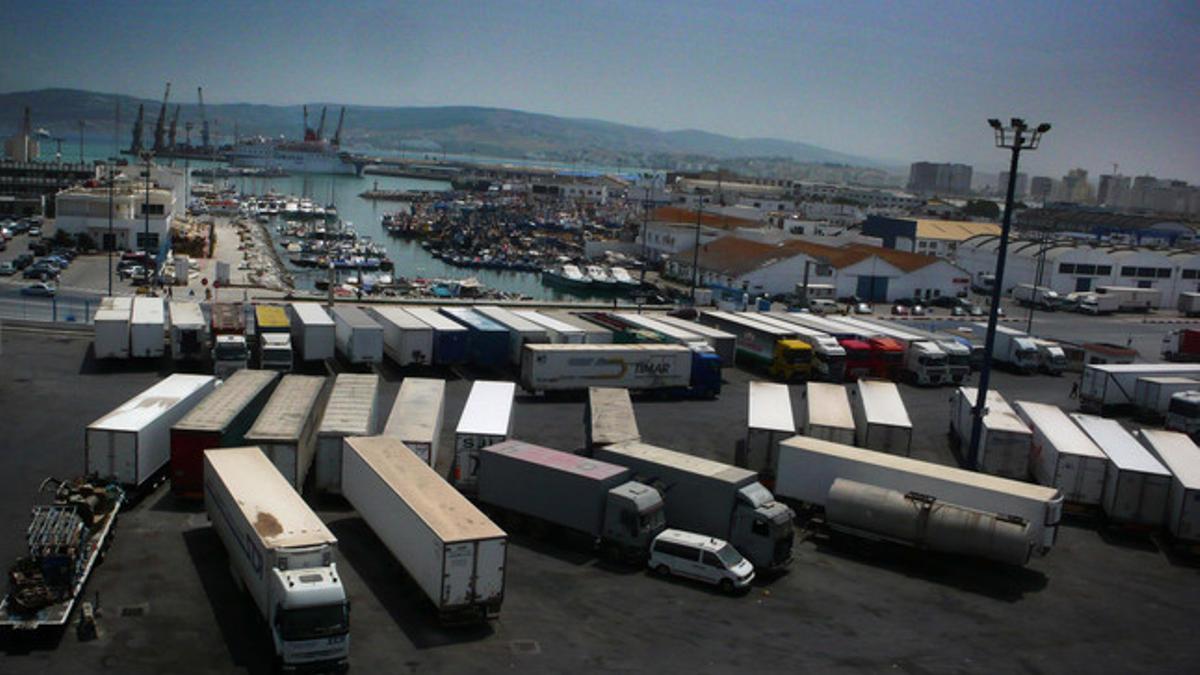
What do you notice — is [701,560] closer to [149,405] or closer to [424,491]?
[424,491]

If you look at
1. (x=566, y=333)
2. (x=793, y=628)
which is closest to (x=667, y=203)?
(x=566, y=333)

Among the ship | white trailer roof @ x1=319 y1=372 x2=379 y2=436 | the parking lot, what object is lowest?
the parking lot

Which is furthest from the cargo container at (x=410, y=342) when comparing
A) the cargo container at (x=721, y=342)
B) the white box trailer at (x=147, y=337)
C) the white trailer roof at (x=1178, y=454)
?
the white trailer roof at (x=1178, y=454)

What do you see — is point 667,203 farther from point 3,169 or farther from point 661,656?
point 661,656

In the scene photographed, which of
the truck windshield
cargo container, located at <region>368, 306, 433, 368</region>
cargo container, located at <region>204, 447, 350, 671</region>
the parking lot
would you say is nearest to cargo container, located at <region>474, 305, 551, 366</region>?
cargo container, located at <region>368, 306, 433, 368</region>

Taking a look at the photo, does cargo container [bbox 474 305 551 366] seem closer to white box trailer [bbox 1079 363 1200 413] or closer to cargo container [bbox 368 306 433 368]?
cargo container [bbox 368 306 433 368]

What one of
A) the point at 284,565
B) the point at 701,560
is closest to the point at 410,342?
the point at 701,560
